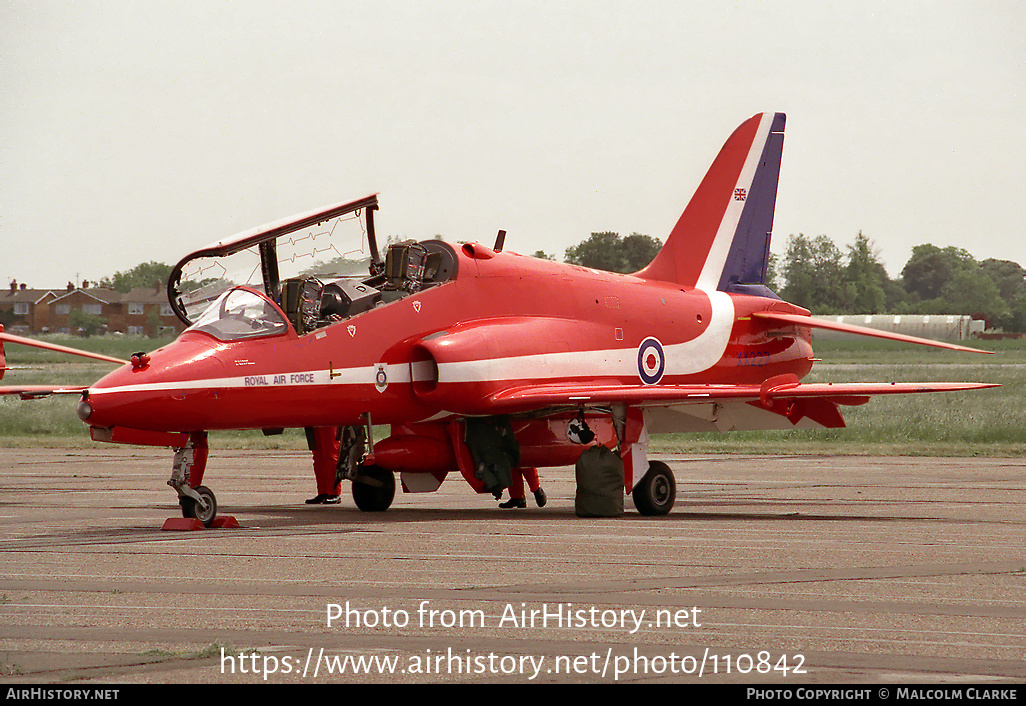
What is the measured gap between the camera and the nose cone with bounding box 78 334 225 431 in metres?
13.0

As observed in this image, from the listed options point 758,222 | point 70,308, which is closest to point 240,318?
point 758,222

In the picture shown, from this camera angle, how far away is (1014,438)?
98.3ft

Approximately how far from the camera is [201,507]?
45.4ft

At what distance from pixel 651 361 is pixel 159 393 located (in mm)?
6874

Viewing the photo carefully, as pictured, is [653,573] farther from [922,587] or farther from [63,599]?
[63,599]

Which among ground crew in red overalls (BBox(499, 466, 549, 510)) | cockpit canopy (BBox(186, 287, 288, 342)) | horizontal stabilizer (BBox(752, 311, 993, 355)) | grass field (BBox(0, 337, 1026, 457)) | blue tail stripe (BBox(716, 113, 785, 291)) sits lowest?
grass field (BBox(0, 337, 1026, 457))

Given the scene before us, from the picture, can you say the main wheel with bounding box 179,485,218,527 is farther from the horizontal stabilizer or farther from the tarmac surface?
the horizontal stabilizer

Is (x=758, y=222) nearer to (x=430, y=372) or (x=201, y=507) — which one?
(x=430, y=372)

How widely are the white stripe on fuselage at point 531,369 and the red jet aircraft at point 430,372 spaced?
2cm

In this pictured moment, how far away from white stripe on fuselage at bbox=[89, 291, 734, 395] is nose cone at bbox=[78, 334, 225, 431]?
0.02 metres

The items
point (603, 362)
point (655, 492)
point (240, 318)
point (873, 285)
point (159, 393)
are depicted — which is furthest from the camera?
point (873, 285)

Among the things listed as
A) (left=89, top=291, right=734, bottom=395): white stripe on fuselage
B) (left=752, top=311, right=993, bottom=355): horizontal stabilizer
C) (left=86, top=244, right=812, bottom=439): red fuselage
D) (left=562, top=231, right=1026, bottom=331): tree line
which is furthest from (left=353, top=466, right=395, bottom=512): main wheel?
(left=562, top=231, right=1026, bottom=331): tree line

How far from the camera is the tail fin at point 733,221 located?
19.5 meters

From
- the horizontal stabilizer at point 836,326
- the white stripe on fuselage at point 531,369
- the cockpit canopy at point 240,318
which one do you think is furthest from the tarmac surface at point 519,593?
the horizontal stabilizer at point 836,326
